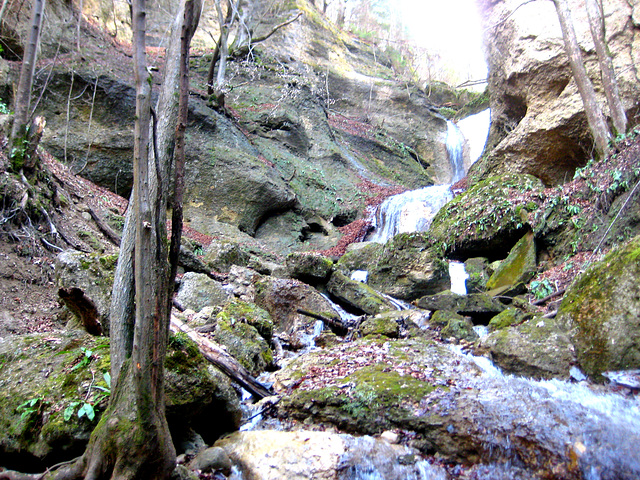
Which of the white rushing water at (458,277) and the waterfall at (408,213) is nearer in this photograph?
the white rushing water at (458,277)

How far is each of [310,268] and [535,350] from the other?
549cm

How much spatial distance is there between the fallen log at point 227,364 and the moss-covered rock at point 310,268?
15.9 ft

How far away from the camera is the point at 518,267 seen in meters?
9.22

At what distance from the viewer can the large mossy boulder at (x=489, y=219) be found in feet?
34.3

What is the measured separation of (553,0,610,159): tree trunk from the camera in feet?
31.4

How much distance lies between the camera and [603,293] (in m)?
4.91

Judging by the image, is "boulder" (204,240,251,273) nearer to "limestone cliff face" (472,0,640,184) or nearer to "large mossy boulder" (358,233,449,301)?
"large mossy boulder" (358,233,449,301)

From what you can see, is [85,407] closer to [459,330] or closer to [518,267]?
[459,330]

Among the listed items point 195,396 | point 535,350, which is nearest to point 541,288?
point 535,350

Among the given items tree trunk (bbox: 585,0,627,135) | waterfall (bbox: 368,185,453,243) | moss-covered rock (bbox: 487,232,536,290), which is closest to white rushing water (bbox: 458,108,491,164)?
waterfall (bbox: 368,185,453,243)

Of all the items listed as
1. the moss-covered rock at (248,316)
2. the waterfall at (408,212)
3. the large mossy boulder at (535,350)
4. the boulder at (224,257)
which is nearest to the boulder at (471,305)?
the large mossy boulder at (535,350)

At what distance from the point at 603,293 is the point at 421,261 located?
5.31m

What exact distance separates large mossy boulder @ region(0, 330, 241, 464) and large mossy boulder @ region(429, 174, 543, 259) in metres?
9.01

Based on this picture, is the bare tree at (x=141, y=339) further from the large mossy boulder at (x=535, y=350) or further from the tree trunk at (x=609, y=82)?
the tree trunk at (x=609, y=82)
